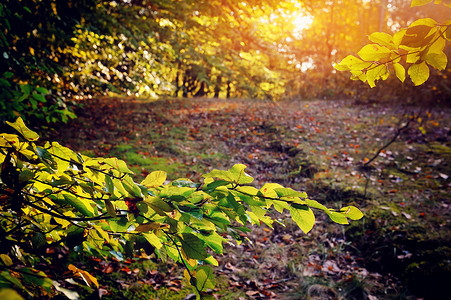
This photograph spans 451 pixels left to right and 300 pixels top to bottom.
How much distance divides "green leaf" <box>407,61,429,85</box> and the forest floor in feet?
2.73

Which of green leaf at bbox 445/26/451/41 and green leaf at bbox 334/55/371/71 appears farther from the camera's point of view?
green leaf at bbox 334/55/371/71

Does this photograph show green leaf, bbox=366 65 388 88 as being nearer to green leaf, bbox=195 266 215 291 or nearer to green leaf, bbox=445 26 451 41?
green leaf, bbox=445 26 451 41

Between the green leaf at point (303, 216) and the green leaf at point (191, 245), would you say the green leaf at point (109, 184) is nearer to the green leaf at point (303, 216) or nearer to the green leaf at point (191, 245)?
the green leaf at point (191, 245)

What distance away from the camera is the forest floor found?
282cm

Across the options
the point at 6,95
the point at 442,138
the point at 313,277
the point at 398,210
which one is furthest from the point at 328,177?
the point at 6,95

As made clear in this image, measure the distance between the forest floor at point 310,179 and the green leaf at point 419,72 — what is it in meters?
0.83

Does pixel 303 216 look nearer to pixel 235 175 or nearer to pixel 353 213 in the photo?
pixel 353 213

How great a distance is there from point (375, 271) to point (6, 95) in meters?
4.10

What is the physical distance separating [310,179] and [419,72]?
14.9ft

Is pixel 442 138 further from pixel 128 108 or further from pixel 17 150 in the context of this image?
pixel 128 108

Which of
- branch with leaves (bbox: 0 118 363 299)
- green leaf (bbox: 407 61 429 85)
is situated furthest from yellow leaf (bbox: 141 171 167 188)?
green leaf (bbox: 407 61 429 85)

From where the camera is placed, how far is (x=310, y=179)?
5.20m

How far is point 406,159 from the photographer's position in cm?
587

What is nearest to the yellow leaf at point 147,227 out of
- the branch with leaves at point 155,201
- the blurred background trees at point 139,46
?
the branch with leaves at point 155,201
